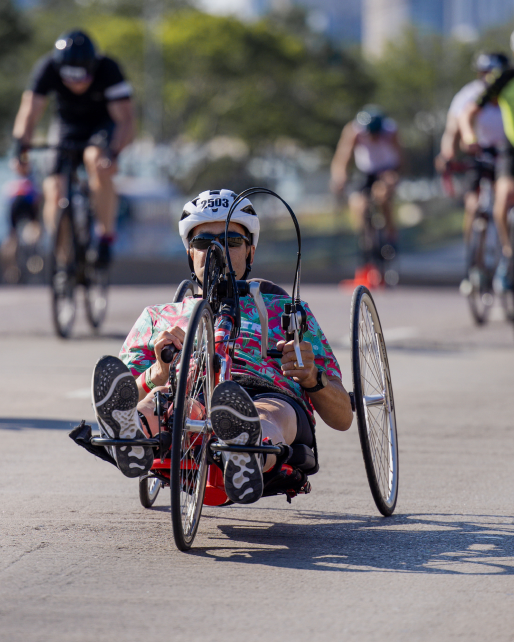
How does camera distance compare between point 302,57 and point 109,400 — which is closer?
point 109,400

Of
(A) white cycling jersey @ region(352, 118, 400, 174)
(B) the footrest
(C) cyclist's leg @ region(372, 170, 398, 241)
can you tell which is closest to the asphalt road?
(B) the footrest

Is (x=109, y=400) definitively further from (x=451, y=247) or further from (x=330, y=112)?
(x=330, y=112)

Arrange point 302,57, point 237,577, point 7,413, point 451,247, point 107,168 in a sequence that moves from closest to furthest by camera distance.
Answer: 1. point 237,577
2. point 7,413
3. point 107,168
4. point 451,247
5. point 302,57

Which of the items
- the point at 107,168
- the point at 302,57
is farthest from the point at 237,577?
the point at 302,57

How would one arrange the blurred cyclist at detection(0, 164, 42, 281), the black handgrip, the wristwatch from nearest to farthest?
1. the black handgrip
2. the wristwatch
3. the blurred cyclist at detection(0, 164, 42, 281)

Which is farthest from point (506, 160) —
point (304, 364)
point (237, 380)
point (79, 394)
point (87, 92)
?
point (304, 364)

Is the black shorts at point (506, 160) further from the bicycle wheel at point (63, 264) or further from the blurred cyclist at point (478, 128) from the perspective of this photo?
the bicycle wheel at point (63, 264)

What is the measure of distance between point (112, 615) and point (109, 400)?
0.74 metres

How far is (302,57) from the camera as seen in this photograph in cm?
5812

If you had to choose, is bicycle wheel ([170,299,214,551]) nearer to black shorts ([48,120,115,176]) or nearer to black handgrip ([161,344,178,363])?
black handgrip ([161,344,178,363])

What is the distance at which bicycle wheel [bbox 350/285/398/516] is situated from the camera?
420 cm

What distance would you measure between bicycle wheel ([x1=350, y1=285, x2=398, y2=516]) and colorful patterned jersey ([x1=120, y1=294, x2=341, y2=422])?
153mm

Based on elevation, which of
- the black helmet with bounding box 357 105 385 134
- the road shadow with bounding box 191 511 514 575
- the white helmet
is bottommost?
the road shadow with bounding box 191 511 514 575

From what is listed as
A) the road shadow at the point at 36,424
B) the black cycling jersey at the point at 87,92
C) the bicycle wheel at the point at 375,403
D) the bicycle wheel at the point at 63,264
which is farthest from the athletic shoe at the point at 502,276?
the bicycle wheel at the point at 375,403
